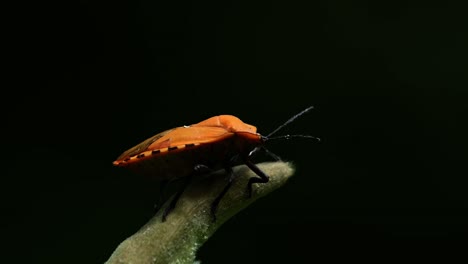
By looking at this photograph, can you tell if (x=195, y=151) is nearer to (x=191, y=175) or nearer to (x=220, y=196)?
(x=191, y=175)

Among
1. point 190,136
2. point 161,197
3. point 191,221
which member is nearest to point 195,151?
point 190,136

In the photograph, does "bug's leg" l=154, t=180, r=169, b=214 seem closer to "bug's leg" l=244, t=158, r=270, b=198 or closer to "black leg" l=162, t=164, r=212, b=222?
"black leg" l=162, t=164, r=212, b=222

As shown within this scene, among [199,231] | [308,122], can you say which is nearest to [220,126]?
[199,231]

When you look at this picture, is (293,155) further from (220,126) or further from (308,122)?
(220,126)

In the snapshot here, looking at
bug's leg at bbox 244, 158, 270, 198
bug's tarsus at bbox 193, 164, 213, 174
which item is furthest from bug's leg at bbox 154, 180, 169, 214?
bug's leg at bbox 244, 158, 270, 198

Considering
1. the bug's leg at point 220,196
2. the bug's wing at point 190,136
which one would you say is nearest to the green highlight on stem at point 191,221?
the bug's leg at point 220,196
